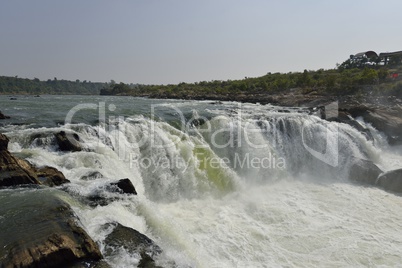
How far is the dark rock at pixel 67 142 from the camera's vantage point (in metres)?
8.79

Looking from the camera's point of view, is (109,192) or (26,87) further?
(26,87)

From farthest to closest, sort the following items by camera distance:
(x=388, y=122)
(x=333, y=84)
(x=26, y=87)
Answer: (x=26, y=87), (x=333, y=84), (x=388, y=122)

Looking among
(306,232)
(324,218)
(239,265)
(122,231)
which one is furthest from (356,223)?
(122,231)

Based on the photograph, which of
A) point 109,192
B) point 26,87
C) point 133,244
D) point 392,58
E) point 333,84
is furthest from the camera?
point 26,87

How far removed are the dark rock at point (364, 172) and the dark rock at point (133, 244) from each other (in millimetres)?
11697

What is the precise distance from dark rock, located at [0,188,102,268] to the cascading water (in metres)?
0.43

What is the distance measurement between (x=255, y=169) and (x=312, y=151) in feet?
13.6

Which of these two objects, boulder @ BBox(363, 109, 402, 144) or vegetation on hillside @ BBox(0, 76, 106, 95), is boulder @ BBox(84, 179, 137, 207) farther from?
vegetation on hillside @ BBox(0, 76, 106, 95)

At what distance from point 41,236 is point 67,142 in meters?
5.27

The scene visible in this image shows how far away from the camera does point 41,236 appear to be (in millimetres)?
4008

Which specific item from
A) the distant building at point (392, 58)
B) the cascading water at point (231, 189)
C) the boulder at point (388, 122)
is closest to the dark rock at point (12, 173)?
Answer: the cascading water at point (231, 189)

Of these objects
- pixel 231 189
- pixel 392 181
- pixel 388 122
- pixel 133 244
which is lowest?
pixel 231 189

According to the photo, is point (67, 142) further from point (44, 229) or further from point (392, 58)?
point (392, 58)

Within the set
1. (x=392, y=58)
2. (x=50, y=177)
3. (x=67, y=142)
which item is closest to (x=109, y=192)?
(x=50, y=177)
